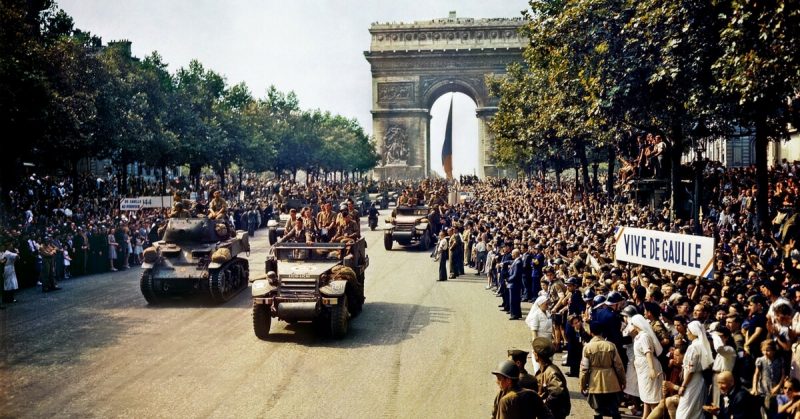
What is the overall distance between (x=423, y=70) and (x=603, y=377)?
71370 millimetres

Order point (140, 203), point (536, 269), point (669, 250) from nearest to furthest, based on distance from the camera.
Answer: point (669, 250) < point (536, 269) < point (140, 203)

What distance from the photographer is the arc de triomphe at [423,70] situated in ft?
256

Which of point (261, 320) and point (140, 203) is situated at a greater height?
point (140, 203)

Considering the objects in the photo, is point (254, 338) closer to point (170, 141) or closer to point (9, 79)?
point (9, 79)

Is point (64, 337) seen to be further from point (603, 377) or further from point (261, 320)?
point (603, 377)

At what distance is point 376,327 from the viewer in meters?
15.7

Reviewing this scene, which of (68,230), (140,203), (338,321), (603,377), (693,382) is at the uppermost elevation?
(140,203)

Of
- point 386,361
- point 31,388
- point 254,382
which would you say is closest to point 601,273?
point 386,361

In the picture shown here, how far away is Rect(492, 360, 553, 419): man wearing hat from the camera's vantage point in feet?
21.6

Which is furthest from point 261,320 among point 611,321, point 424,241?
point 424,241

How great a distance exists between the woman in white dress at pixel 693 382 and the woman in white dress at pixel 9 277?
15853mm

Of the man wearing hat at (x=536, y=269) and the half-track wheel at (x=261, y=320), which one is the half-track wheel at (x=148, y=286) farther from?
the man wearing hat at (x=536, y=269)

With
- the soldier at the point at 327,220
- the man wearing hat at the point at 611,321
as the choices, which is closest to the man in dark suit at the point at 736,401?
the man wearing hat at the point at 611,321

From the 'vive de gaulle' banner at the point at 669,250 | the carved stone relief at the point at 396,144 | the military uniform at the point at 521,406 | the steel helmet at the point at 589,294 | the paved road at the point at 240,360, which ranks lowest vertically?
the paved road at the point at 240,360
